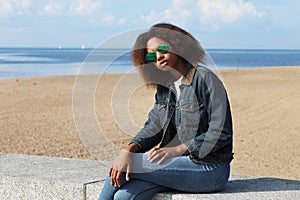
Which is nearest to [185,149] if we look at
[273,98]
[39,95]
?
[273,98]

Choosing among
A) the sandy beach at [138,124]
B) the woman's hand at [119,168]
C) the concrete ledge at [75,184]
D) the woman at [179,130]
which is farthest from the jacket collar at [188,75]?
the concrete ledge at [75,184]

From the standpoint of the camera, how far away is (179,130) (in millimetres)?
3248

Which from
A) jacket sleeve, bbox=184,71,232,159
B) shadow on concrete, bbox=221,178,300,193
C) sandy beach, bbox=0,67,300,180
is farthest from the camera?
sandy beach, bbox=0,67,300,180

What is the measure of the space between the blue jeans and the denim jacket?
0.05 m

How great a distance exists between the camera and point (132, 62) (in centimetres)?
339

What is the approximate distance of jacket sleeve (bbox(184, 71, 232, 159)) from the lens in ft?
10.1

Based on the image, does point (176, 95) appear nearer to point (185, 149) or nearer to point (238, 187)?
point (185, 149)

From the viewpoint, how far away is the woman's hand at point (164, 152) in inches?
124

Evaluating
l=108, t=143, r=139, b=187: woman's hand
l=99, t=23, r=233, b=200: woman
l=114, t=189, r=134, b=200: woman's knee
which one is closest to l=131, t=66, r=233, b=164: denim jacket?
l=99, t=23, r=233, b=200: woman

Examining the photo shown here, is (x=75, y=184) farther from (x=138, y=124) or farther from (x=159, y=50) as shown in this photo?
(x=138, y=124)

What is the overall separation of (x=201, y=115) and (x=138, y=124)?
8830 mm

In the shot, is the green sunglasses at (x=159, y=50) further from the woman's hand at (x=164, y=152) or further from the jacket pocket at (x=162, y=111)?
the woman's hand at (x=164, y=152)

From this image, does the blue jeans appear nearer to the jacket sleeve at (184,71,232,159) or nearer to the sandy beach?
the jacket sleeve at (184,71,232,159)

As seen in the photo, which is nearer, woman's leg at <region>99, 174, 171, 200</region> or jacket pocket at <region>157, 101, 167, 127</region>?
woman's leg at <region>99, 174, 171, 200</region>
